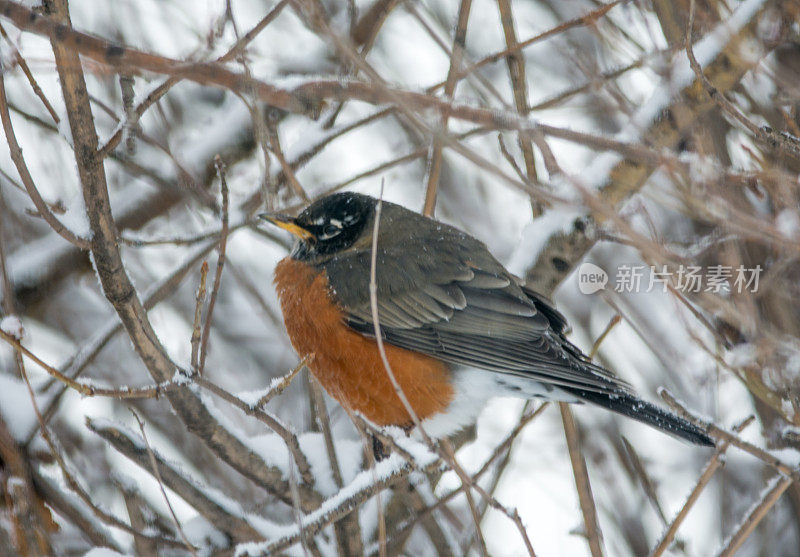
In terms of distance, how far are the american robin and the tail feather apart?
173 mm

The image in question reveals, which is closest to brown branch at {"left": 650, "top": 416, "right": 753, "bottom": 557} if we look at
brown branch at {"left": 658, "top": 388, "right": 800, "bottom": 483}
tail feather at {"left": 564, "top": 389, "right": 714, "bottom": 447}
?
Result: brown branch at {"left": 658, "top": 388, "right": 800, "bottom": 483}

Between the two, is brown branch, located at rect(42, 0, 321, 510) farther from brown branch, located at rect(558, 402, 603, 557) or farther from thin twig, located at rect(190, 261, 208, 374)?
brown branch, located at rect(558, 402, 603, 557)

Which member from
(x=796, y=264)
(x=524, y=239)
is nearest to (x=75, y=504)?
(x=524, y=239)

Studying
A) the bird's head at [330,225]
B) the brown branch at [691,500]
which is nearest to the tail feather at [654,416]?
the brown branch at [691,500]

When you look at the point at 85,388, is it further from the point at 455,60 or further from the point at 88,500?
the point at 455,60

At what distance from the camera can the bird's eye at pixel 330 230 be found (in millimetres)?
4012

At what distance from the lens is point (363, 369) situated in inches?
139

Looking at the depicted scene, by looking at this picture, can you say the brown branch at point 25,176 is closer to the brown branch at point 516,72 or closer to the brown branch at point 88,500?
the brown branch at point 88,500

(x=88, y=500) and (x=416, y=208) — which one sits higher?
(x=416, y=208)

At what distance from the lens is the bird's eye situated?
4012mm

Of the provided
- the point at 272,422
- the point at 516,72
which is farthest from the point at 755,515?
the point at 516,72

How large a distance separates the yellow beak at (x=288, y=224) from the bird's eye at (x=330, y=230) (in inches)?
2.8

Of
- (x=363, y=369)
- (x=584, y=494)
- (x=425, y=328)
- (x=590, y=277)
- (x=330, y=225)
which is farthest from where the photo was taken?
(x=590, y=277)

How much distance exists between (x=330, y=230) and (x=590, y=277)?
1399 mm
